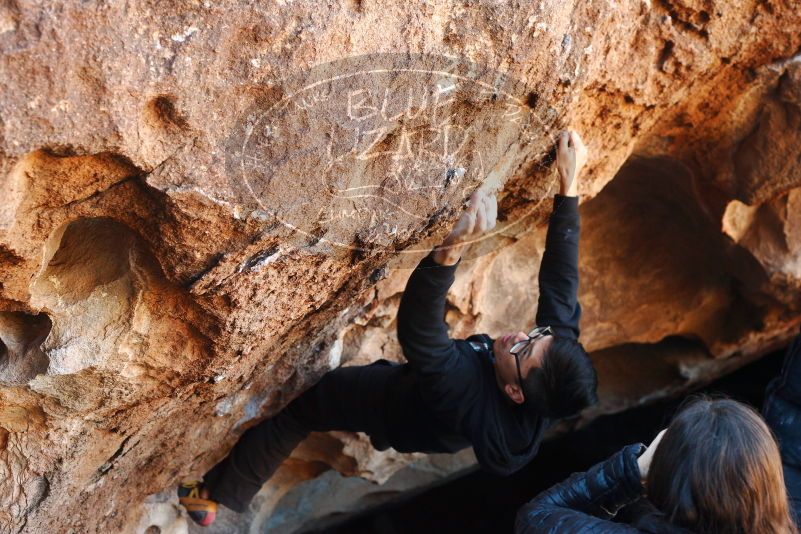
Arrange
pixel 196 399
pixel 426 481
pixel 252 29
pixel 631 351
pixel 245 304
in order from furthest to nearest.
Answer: pixel 631 351, pixel 426 481, pixel 196 399, pixel 245 304, pixel 252 29

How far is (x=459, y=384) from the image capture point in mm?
1381

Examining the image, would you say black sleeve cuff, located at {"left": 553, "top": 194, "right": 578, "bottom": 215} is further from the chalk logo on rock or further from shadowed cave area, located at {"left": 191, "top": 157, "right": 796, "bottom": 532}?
shadowed cave area, located at {"left": 191, "top": 157, "right": 796, "bottom": 532}

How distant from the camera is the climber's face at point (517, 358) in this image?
136 centimetres

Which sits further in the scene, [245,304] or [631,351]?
[631,351]

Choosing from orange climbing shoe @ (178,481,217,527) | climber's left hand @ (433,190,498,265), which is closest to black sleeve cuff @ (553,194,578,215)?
climber's left hand @ (433,190,498,265)

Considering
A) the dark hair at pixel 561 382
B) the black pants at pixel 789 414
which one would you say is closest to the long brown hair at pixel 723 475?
the dark hair at pixel 561 382

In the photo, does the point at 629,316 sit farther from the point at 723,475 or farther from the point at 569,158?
the point at 723,475

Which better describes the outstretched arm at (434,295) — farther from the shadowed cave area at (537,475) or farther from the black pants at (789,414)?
the shadowed cave area at (537,475)

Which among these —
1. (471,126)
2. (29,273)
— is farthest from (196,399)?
(471,126)

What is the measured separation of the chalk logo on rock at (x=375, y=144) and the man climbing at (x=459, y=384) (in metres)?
0.11

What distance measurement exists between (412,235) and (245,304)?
0.27 m

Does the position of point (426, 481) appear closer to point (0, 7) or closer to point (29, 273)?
point (29, 273)

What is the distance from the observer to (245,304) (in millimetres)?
1096

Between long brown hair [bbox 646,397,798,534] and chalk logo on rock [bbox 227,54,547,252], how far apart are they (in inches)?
18.4
